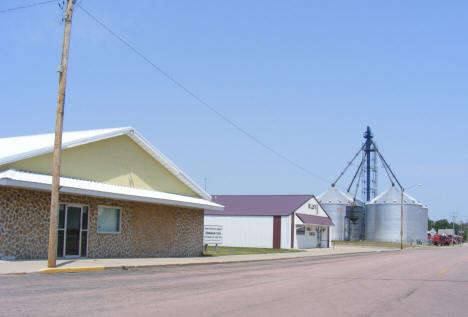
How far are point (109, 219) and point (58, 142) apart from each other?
692cm

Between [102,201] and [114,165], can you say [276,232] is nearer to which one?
[114,165]

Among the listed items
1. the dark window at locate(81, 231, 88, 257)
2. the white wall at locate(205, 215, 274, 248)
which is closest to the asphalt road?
the dark window at locate(81, 231, 88, 257)

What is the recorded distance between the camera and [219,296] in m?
11.5

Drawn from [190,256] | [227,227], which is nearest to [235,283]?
[190,256]

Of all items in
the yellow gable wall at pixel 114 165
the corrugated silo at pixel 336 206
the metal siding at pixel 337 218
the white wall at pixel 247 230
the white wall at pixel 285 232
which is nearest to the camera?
the yellow gable wall at pixel 114 165

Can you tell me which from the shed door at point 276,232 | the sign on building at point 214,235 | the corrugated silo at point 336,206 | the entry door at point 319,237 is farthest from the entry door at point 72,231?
the corrugated silo at point 336,206

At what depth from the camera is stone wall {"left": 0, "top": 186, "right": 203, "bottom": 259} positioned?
18734 millimetres

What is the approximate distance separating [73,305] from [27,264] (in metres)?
8.83

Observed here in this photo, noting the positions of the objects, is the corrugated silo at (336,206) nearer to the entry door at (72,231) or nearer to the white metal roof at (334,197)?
the white metal roof at (334,197)

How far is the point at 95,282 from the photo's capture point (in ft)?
45.0

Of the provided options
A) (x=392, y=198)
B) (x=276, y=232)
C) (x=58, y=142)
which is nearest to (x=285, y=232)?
(x=276, y=232)

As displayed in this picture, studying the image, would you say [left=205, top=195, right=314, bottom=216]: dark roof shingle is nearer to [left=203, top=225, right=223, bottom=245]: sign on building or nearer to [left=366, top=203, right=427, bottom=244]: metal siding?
[left=203, top=225, right=223, bottom=245]: sign on building

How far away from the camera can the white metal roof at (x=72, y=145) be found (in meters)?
19.5

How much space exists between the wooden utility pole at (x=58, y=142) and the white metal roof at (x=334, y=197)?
2895 inches
